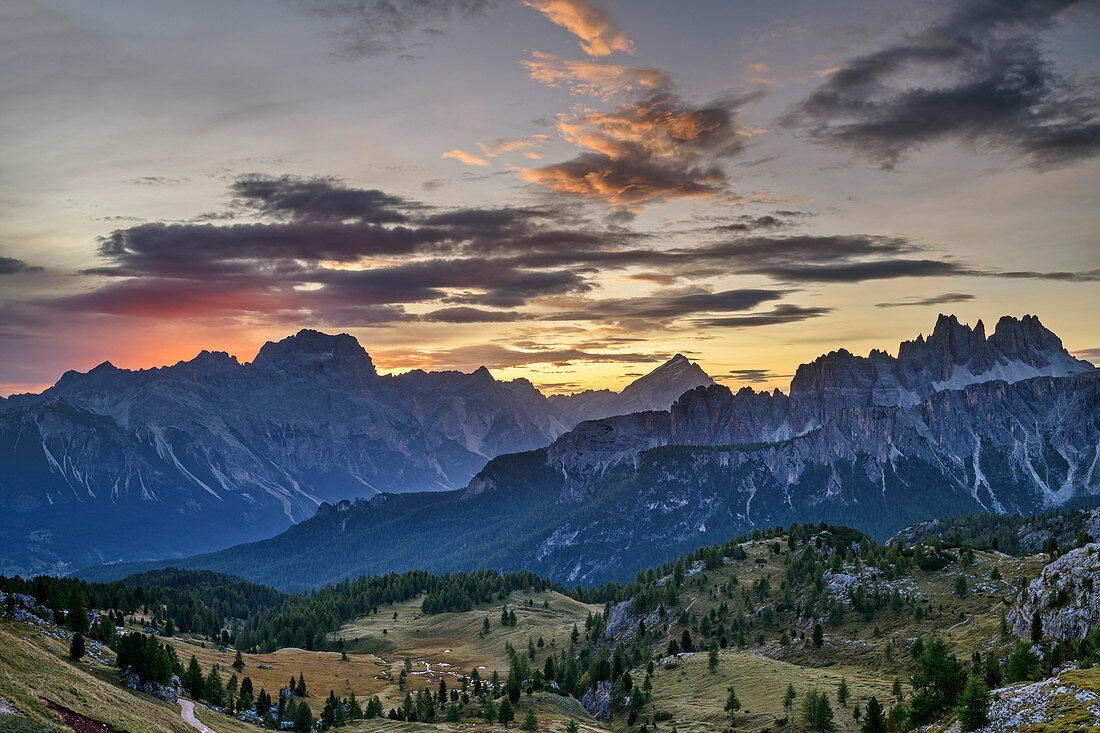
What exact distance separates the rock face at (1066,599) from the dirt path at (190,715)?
121m

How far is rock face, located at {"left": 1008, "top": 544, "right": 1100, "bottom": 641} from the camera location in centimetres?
11006

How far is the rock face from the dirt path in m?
121

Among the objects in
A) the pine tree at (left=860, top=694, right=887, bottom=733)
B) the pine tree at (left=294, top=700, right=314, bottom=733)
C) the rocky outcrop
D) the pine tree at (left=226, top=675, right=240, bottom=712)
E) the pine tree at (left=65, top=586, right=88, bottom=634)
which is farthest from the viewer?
the rocky outcrop

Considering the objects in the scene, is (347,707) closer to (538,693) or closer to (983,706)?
(538,693)

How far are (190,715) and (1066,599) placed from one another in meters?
130

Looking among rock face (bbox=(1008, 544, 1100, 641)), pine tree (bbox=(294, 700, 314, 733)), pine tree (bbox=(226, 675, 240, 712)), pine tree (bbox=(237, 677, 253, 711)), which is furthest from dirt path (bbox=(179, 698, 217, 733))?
rock face (bbox=(1008, 544, 1100, 641))

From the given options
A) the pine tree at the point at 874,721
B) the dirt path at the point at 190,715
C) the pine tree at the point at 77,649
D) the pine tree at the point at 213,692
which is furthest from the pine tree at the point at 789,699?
the pine tree at the point at 77,649

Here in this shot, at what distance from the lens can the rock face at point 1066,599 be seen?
4333 inches

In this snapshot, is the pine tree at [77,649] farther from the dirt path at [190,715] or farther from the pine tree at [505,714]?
the pine tree at [505,714]

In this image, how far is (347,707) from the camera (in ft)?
579

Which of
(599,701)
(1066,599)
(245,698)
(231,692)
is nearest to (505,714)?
(599,701)

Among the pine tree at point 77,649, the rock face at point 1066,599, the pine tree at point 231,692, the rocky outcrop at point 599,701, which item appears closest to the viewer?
the rock face at point 1066,599

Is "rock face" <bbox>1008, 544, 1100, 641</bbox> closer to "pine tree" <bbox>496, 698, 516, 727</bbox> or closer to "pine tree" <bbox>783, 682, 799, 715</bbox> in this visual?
"pine tree" <bbox>783, 682, 799, 715</bbox>

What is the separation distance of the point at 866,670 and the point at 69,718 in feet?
493
